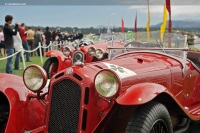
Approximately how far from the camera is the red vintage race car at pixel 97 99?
300 cm

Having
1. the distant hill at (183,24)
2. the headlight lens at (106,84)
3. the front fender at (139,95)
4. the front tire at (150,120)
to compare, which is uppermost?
the distant hill at (183,24)

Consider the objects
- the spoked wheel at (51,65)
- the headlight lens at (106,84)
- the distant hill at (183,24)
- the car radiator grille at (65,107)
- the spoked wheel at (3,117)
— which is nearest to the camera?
the headlight lens at (106,84)

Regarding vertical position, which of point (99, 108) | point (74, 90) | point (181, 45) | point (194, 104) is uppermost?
point (181, 45)

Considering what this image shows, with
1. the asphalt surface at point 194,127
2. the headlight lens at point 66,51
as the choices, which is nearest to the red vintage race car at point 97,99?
the asphalt surface at point 194,127

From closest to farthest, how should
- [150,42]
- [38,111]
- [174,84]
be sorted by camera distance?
[38,111], [174,84], [150,42]

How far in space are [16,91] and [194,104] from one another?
8.59 ft

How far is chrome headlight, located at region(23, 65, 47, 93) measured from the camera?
3.52 meters

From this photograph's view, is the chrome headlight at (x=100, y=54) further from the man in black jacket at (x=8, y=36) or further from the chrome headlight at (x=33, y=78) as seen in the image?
the chrome headlight at (x=33, y=78)

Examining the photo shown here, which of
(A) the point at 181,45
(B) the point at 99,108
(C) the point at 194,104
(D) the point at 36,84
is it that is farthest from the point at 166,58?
(D) the point at 36,84

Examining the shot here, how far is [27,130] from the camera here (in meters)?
3.58

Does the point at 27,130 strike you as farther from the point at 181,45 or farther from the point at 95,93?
the point at 181,45

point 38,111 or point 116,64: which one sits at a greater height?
point 116,64

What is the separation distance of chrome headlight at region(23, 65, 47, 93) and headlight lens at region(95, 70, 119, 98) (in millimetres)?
823

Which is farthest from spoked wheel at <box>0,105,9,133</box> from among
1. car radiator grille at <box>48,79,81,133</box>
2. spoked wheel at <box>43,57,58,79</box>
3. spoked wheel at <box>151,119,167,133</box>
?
spoked wheel at <box>43,57,58,79</box>
